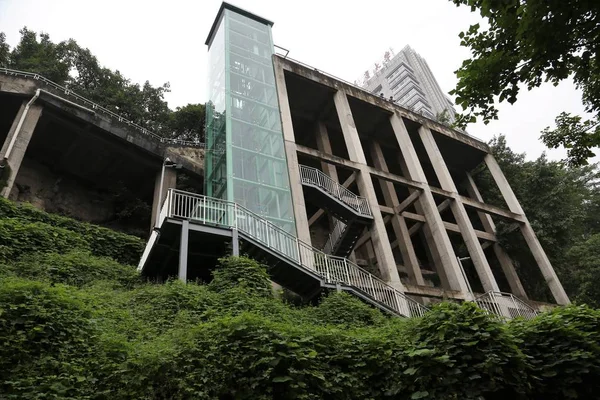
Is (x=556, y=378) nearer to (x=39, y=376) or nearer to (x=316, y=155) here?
(x=39, y=376)

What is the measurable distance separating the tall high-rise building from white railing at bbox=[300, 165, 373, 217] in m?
79.4

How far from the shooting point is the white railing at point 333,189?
1639 cm

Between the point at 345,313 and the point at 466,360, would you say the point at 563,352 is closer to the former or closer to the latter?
the point at 466,360

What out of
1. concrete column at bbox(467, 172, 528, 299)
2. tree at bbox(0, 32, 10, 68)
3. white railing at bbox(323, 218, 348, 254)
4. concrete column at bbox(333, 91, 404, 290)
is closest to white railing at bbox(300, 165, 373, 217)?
concrete column at bbox(333, 91, 404, 290)

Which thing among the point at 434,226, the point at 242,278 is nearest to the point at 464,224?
the point at 434,226

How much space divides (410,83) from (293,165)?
8868cm

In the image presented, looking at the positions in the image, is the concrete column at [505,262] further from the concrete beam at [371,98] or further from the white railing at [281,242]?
the white railing at [281,242]

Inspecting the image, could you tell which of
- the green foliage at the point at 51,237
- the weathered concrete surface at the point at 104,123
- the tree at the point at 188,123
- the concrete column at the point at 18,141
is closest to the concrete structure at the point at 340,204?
the green foliage at the point at 51,237

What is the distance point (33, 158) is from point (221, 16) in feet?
36.9

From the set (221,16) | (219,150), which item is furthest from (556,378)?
(221,16)

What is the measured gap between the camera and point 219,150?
15945 millimetres

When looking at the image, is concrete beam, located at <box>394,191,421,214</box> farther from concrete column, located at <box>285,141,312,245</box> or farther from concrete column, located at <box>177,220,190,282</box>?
concrete column, located at <box>177,220,190,282</box>

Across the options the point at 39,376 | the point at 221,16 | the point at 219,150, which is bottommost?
the point at 39,376

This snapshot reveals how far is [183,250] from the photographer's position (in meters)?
10.9
